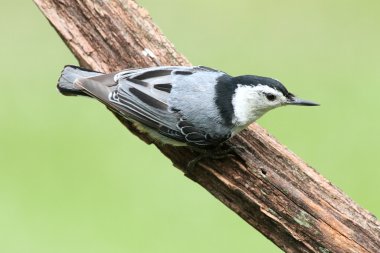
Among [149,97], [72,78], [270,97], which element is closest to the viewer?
[270,97]

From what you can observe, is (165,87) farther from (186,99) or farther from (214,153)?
(214,153)

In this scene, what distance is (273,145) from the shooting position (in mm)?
4383

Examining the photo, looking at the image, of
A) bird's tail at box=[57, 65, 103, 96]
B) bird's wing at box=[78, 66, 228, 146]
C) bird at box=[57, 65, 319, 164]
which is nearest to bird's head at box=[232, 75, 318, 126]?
bird at box=[57, 65, 319, 164]

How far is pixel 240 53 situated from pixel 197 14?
77cm

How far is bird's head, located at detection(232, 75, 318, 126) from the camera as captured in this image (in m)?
4.17

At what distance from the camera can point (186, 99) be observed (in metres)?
4.25

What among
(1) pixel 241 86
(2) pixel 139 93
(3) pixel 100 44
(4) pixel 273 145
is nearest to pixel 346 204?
(4) pixel 273 145

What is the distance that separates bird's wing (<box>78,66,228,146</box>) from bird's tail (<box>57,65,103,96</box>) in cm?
5

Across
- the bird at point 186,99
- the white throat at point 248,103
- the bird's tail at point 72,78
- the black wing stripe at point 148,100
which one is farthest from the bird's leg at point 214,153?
the bird's tail at point 72,78

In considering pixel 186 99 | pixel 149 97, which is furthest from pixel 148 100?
pixel 186 99

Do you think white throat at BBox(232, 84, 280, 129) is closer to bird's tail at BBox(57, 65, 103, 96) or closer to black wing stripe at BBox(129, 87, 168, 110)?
black wing stripe at BBox(129, 87, 168, 110)

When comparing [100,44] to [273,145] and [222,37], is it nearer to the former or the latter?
[273,145]

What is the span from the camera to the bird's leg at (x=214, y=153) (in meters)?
4.29

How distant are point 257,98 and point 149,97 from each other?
50cm
